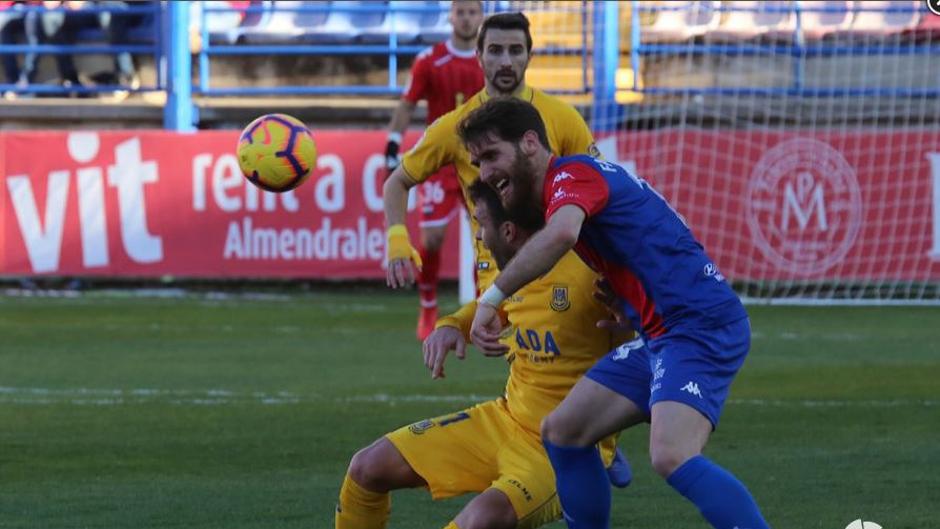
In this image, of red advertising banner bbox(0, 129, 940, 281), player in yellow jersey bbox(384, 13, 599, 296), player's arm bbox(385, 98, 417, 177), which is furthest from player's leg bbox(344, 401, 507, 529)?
red advertising banner bbox(0, 129, 940, 281)

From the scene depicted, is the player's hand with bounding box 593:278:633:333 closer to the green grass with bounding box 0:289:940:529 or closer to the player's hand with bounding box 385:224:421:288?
the green grass with bounding box 0:289:940:529

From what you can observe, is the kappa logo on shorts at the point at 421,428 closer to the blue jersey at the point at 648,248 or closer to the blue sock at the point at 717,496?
the blue jersey at the point at 648,248

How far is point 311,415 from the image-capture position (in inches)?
361

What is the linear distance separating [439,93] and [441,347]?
6.96 meters

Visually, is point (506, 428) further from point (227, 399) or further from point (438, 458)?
point (227, 399)

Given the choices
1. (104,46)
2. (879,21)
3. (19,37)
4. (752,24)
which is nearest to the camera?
(879,21)

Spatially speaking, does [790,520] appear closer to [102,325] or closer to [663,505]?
[663,505]

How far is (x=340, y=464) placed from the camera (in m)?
7.71

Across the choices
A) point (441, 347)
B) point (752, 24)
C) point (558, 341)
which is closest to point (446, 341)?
point (441, 347)

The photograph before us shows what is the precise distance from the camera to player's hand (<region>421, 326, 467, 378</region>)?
210 inches

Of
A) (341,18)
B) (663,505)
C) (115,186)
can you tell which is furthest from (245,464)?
(341,18)

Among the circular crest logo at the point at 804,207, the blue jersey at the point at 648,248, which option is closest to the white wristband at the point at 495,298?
the blue jersey at the point at 648,248

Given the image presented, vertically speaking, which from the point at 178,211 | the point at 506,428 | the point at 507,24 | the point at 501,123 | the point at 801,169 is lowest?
the point at 178,211

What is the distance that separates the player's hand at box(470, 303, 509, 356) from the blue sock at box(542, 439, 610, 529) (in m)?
0.38
